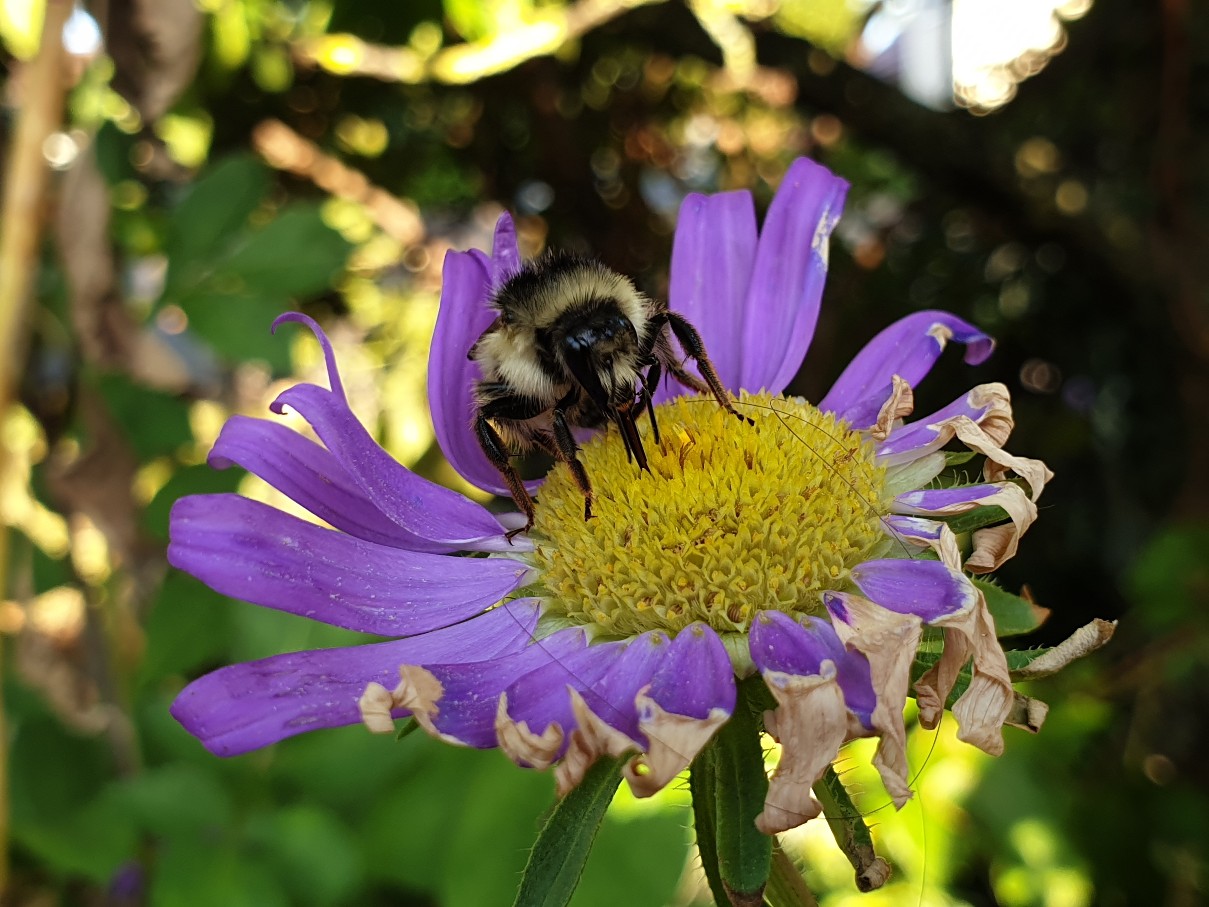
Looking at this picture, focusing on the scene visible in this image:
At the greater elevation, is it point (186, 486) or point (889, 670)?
point (889, 670)

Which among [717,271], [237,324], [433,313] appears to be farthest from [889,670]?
[433,313]

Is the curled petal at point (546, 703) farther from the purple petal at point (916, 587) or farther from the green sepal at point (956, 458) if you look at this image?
the green sepal at point (956, 458)

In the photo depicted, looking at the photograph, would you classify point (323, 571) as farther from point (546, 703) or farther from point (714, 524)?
point (714, 524)

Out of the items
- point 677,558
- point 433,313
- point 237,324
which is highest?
point 677,558

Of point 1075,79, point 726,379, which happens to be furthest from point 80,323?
point 1075,79

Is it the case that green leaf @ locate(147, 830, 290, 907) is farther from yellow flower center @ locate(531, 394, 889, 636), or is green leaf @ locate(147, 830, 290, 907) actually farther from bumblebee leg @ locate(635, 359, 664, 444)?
bumblebee leg @ locate(635, 359, 664, 444)

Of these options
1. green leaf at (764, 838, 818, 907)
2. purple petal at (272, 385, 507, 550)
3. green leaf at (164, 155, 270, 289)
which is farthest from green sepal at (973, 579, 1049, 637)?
green leaf at (164, 155, 270, 289)
